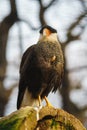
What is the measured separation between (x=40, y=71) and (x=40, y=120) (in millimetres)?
1830

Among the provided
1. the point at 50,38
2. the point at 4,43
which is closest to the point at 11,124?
the point at 50,38

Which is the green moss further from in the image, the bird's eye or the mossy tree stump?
the bird's eye

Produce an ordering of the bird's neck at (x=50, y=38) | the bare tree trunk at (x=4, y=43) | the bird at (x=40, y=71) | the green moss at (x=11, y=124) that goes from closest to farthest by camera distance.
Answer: the green moss at (x=11, y=124), the bird at (x=40, y=71), the bird's neck at (x=50, y=38), the bare tree trunk at (x=4, y=43)

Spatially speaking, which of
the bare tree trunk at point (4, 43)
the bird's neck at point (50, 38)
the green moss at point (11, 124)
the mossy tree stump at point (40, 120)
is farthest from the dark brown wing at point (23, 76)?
the green moss at point (11, 124)

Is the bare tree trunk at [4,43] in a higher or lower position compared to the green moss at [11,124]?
lower

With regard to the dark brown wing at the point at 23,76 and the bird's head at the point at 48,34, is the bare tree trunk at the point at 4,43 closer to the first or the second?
the dark brown wing at the point at 23,76

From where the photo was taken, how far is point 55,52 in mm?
4402

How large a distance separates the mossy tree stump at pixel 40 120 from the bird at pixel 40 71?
5.37ft

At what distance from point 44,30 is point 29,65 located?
15.9 inches

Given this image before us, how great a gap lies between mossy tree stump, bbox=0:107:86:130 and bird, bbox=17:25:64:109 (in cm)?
164

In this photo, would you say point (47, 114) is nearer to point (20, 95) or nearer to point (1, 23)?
point (20, 95)

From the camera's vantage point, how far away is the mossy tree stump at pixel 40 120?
247cm

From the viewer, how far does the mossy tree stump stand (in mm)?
2470

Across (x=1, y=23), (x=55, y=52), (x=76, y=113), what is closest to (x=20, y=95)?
(x=55, y=52)
